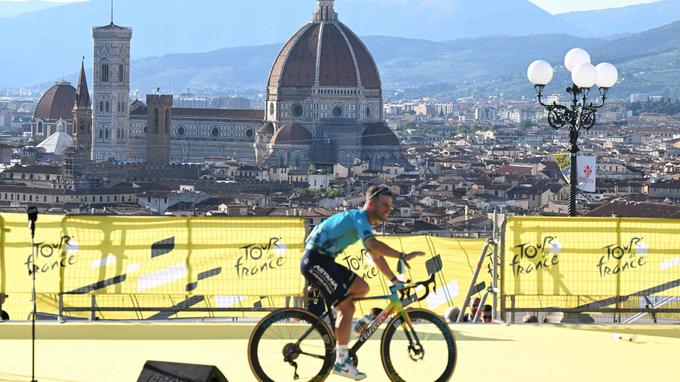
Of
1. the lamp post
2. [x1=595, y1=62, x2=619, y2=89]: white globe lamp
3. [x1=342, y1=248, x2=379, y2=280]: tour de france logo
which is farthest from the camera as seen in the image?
[x1=595, y1=62, x2=619, y2=89]: white globe lamp

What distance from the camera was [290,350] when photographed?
908 cm

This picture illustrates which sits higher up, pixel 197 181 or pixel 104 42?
pixel 104 42

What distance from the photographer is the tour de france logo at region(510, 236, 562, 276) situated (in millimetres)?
11625

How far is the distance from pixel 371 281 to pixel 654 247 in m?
2.19

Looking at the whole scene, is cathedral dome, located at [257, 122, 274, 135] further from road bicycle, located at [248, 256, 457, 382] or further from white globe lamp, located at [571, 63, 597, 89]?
road bicycle, located at [248, 256, 457, 382]

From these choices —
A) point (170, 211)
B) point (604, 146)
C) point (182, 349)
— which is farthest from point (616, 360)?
point (604, 146)

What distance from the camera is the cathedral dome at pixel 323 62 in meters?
125

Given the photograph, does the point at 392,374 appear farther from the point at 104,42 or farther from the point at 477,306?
the point at 104,42

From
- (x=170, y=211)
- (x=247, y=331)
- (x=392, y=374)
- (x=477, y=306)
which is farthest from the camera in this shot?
(x=170, y=211)

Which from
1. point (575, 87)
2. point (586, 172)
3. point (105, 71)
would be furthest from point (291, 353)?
point (105, 71)

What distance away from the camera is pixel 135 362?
977cm

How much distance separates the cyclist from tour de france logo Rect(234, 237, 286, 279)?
250cm

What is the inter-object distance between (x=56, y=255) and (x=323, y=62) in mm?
113738

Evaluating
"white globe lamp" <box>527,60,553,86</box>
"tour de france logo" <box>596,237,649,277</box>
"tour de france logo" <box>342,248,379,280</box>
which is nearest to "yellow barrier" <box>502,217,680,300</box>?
→ "tour de france logo" <box>596,237,649,277</box>
